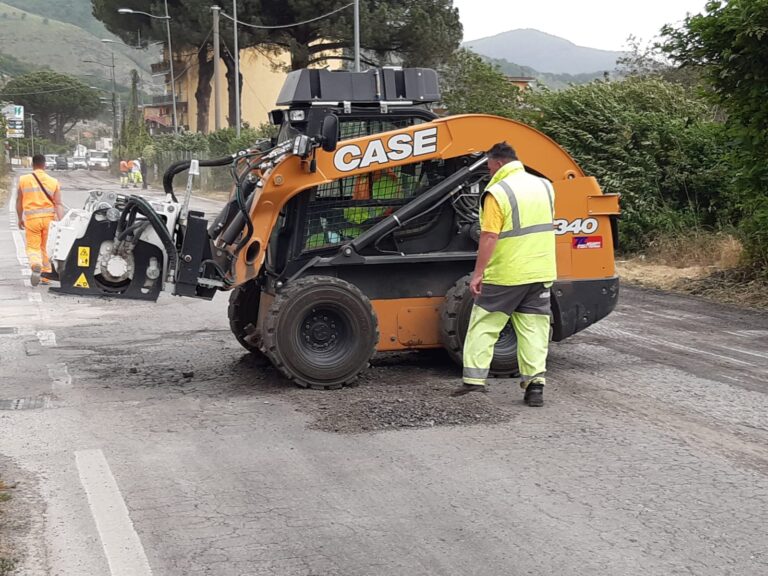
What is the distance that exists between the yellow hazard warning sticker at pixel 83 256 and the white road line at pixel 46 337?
6.97ft

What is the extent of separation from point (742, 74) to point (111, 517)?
375 inches

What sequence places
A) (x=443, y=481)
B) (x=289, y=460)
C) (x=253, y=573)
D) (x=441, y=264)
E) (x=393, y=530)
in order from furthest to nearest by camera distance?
(x=441, y=264), (x=289, y=460), (x=443, y=481), (x=393, y=530), (x=253, y=573)

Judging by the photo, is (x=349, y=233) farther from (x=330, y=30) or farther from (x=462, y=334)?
(x=330, y=30)

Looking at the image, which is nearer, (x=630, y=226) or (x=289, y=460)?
(x=289, y=460)

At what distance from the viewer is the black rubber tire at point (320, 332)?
766cm

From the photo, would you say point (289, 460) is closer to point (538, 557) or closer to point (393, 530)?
point (393, 530)

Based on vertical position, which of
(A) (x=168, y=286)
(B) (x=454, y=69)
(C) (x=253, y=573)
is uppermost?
(B) (x=454, y=69)

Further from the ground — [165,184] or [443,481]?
[165,184]

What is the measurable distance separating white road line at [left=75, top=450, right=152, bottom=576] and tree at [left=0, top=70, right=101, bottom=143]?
4936 inches

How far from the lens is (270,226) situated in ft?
25.7

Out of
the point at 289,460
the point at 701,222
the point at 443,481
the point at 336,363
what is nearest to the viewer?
the point at 443,481

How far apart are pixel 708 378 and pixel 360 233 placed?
2.91 meters

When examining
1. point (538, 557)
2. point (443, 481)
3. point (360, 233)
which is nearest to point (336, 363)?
point (360, 233)

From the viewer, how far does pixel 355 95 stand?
836cm
